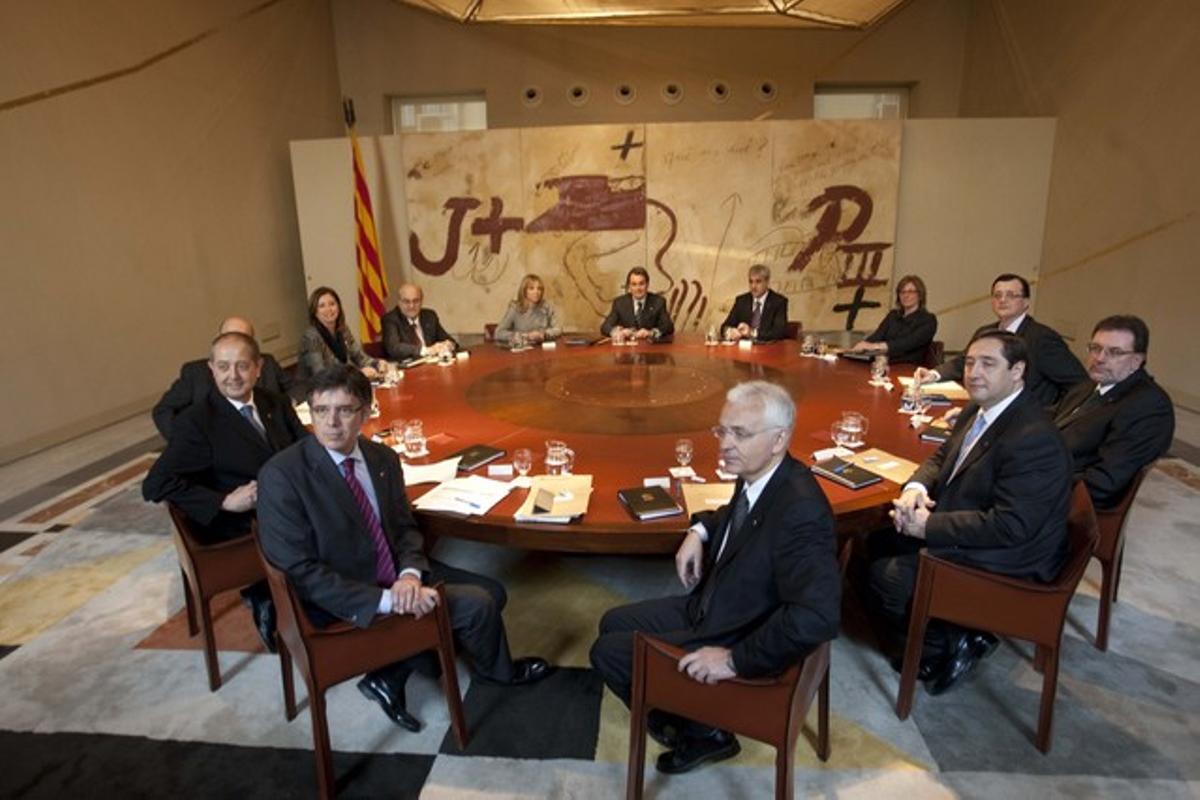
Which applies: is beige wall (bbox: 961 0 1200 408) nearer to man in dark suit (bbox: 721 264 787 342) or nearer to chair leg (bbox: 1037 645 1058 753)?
man in dark suit (bbox: 721 264 787 342)

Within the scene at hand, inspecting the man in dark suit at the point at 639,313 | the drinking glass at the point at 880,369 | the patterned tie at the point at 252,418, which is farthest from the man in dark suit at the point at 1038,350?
the patterned tie at the point at 252,418

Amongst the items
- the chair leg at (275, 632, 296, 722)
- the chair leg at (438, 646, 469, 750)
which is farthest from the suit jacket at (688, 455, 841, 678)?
the chair leg at (275, 632, 296, 722)

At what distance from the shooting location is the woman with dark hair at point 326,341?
14.9 ft

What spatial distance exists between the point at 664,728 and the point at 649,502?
74cm

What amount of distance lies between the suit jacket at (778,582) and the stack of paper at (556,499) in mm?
547

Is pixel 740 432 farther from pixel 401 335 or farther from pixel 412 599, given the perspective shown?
pixel 401 335

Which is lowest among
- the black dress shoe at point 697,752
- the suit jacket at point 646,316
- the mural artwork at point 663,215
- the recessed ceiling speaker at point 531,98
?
the black dress shoe at point 697,752

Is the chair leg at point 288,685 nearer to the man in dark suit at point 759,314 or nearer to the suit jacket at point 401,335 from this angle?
the suit jacket at point 401,335

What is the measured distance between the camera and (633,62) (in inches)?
349

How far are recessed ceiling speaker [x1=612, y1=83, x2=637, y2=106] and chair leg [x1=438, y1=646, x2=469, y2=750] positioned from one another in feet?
27.2

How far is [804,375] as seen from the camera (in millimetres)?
4238

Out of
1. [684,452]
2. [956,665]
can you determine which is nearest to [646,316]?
[684,452]

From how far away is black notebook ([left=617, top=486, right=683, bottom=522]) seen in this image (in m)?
2.33

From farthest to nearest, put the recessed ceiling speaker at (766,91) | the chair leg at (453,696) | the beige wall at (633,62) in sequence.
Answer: the recessed ceiling speaker at (766,91) → the beige wall at (633,62) → the chair leg at (453,696)
